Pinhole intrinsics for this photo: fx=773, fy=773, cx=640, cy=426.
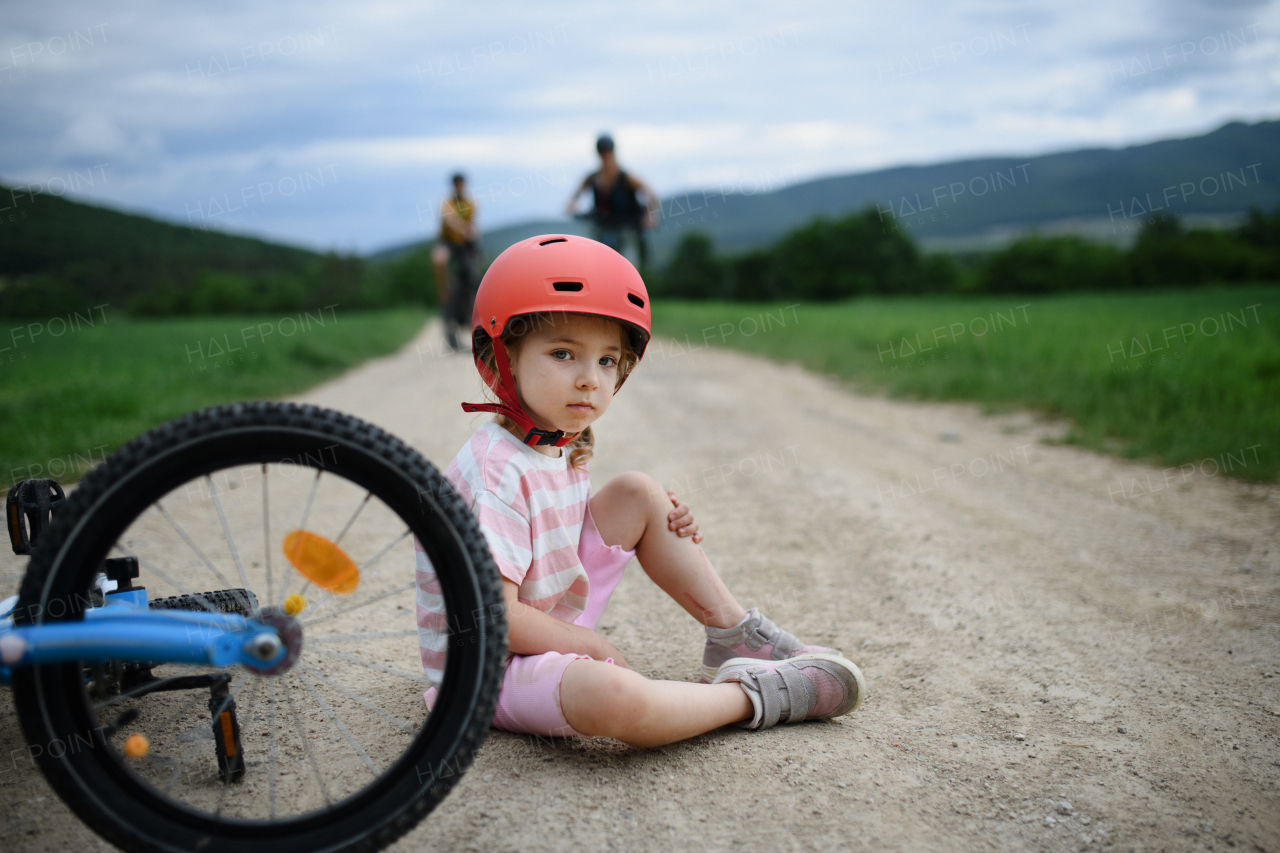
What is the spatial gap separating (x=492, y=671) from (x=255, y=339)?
34.1ft

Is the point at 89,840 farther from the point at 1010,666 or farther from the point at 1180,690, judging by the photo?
the point at 1180,690

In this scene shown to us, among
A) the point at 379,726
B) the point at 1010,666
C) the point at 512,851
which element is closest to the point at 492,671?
the point at 512,851

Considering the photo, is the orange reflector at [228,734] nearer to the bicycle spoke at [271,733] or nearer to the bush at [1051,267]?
the bicycle spoke at [271,733]

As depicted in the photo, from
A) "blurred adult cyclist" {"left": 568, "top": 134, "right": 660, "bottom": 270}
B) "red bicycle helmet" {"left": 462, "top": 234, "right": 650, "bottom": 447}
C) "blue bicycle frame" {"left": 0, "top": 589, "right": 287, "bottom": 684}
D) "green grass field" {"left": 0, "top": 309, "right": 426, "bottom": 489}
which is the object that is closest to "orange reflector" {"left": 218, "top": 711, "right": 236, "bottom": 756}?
"blue bicycle frame" {"left": 0, "top": 589, "right": 287, "bottom": 684}

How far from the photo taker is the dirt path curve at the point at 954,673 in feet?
4.66

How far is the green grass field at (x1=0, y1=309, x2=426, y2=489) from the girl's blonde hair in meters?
3.21

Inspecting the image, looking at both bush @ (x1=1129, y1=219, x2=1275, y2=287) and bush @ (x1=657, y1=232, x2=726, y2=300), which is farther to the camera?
bush @ (x1=657, y1=232, x2=726, y2=300)

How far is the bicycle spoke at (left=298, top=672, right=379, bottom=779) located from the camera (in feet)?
5.06

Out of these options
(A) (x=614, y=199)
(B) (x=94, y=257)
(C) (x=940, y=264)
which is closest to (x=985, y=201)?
(C) (x=940, y=264)

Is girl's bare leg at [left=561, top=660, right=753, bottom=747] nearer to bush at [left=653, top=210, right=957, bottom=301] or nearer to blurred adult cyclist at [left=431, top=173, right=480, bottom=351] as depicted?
blurred adult cyclist at [left=431, top=173, right=480, bottom=351]

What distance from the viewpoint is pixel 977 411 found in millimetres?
6156

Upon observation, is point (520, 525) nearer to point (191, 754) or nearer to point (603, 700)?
point (603, 700)

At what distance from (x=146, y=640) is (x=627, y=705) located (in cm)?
84

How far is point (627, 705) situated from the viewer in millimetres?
1529
